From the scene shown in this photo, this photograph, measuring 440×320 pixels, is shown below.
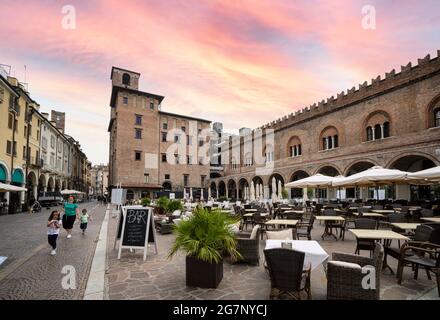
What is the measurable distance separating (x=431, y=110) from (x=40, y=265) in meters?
22.6

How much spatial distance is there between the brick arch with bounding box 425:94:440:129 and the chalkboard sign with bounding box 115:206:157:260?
1944 cm

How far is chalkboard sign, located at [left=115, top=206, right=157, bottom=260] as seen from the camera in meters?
7.00

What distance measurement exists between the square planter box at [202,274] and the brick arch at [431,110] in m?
19.6

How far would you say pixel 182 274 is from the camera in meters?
5.39

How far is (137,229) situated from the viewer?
23.5ft

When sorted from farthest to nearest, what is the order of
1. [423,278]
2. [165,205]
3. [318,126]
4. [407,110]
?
[318,126]
[407,110]
[165,205]
[423,278]

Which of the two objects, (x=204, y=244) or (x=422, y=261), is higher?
(x=204, y=244)

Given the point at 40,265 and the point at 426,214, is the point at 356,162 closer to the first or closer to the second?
the point at 426,214

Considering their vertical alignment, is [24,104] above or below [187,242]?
above

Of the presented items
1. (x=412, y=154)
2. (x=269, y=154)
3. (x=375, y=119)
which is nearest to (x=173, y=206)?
(x=412, y=154)

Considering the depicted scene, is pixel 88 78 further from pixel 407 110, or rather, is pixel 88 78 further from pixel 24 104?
pixel 407 110

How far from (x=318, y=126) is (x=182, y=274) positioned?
24.6 m
